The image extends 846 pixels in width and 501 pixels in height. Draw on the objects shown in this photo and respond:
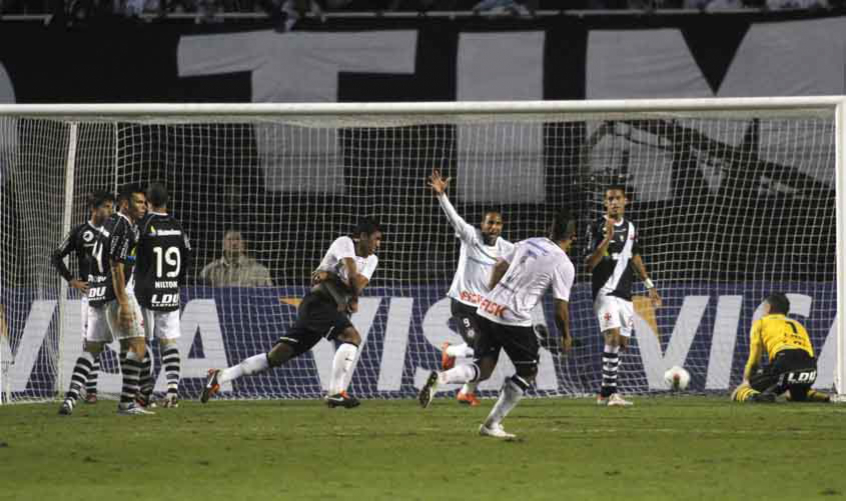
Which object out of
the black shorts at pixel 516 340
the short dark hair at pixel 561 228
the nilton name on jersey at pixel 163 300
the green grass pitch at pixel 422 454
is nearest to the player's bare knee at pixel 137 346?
the green grass pitch at pixel 422 454

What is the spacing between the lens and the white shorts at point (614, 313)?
15672 mm

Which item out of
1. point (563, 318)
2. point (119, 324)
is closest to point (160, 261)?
point (119, 324)

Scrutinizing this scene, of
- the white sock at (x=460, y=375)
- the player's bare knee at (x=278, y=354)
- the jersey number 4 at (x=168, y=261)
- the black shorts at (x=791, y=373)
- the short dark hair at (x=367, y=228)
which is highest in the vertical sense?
the short dark hair at (x=367, y=228)

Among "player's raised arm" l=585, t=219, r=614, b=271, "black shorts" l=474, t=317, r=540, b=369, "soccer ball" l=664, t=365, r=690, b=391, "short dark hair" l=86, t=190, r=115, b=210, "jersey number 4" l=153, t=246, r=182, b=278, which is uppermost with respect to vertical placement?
"short dark hair" l=86, t=190, r=115, b=210

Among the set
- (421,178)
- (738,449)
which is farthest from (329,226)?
(738,449)

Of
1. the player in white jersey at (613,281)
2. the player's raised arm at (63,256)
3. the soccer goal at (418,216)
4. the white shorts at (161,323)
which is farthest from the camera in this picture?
the soccer goal at (418,216)

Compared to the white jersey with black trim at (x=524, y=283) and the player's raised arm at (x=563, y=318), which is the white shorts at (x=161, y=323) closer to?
the player's raised arm at (x=563, y=318)

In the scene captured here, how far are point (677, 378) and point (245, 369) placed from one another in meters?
5.27

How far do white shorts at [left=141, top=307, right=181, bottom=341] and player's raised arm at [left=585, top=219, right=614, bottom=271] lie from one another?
424 centimetres

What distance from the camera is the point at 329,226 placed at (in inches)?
723

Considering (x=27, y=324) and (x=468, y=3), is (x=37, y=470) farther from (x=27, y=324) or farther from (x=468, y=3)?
(x=468, y=3)

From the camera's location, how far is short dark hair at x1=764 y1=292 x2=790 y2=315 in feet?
53.9

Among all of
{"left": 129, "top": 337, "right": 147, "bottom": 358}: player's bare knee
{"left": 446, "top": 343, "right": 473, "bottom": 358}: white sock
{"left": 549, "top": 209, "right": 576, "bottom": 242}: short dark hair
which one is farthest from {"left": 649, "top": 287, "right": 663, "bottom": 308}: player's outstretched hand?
{"left": 129, "top": 337, "right": 147, "bottom": 358}: player's bare knee

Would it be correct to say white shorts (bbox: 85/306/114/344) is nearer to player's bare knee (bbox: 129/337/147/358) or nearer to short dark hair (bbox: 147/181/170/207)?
player's bare knee (bbox: 129/337/147/358)
